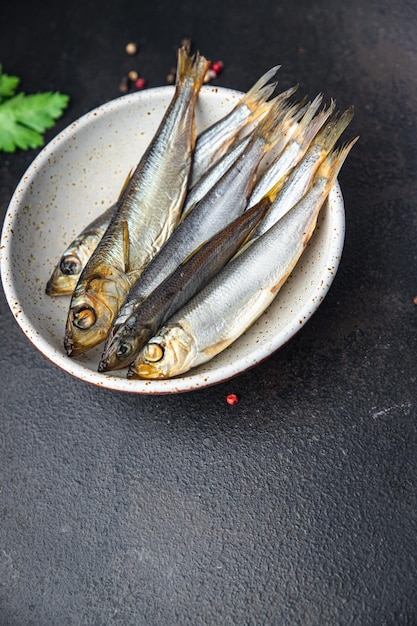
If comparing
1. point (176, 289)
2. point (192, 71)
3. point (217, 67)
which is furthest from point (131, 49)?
point (176, 289)

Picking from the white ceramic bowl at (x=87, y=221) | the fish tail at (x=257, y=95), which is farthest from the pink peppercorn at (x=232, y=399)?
the fish tail at (x=257, y=95)

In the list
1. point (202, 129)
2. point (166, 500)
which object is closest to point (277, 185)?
point (202, 129)

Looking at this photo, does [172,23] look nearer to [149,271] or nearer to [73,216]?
[73,216]

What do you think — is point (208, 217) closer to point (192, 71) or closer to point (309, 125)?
point (309, 125)

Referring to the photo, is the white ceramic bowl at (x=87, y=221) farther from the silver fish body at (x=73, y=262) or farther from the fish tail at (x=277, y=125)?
the fish tail at (x=277, y=125)

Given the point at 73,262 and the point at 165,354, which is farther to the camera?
the point at 73,262

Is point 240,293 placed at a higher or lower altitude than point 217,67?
lower
